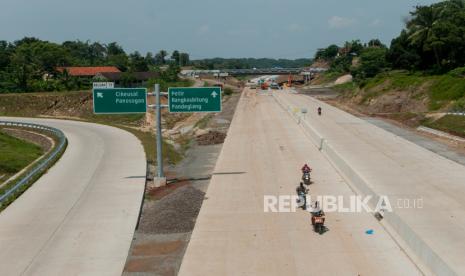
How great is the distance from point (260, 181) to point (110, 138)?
82.4 ft

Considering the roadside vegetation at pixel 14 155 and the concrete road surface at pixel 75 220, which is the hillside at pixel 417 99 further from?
the roadside vegetation at pixel 14 155

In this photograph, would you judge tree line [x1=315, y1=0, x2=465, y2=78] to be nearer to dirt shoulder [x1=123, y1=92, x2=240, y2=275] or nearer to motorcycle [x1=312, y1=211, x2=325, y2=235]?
dirt shoulder [x1=123, y1=92, x2=240, y2=275]

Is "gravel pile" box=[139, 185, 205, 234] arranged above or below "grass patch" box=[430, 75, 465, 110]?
below

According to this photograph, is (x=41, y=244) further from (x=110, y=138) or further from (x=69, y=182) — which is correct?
(x=110, y=138)

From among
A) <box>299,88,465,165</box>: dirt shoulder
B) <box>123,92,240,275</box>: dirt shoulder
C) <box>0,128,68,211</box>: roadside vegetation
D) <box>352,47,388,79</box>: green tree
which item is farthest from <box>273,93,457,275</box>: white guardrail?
<box>352,47,388,79</box>: green tree

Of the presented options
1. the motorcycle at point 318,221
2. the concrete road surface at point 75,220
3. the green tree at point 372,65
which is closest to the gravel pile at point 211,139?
the concrete road surface at point 75,220

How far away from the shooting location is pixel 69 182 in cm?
2838

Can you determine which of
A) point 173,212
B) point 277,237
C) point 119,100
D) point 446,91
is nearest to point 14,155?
point 119,100

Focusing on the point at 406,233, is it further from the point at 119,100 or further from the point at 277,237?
the point at 119,100

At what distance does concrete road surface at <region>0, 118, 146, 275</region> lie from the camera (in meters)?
16.2

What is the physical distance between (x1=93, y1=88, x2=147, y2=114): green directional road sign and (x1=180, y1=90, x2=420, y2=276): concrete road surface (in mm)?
5834

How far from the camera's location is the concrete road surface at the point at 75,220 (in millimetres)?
16219

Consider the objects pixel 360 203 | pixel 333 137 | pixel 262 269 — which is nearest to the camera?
pixel 262 269

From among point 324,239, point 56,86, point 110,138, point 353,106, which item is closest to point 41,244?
point 324,239
